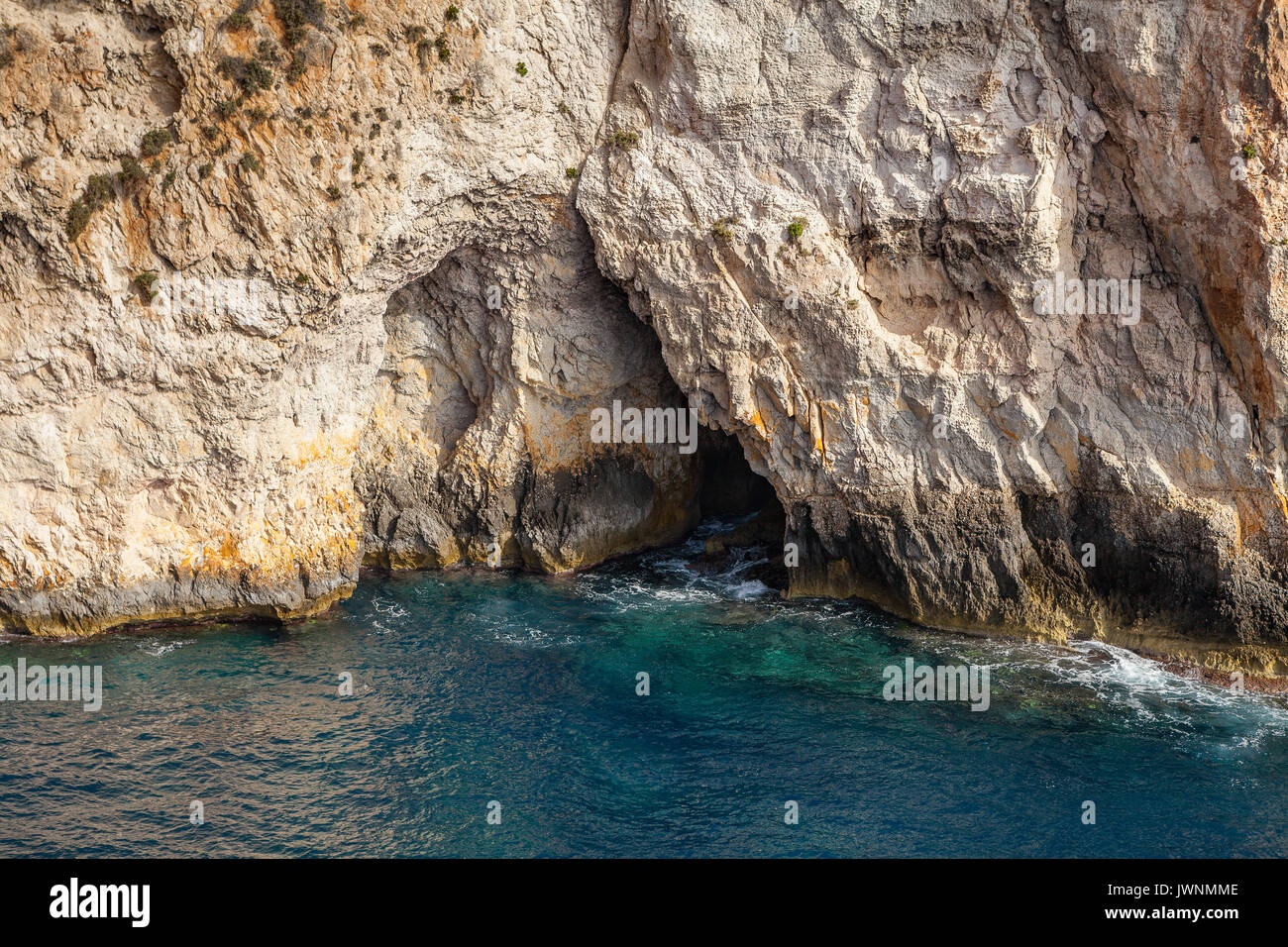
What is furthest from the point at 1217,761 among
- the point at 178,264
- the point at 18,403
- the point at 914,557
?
the point at 18,403

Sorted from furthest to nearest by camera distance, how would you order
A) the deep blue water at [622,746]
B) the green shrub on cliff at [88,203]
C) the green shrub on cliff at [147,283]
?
the green shrub on cliff at [147,283]
the green shrub on cliff at [88,203]
the deep blue water at [622,746]

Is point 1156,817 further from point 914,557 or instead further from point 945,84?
Answer: point 945,84

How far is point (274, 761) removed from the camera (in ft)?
82.8

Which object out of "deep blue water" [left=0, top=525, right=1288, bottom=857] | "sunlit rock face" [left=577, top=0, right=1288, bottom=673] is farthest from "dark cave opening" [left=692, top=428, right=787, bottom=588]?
"deep blue water" [left=0, top=525, right=1288, bottom=857]

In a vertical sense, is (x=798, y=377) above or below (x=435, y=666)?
above

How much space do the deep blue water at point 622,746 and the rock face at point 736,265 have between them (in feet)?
8.57

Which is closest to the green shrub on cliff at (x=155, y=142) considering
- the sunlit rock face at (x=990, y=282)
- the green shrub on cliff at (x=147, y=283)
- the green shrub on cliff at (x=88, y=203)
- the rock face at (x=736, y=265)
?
the rock face at (x=736, y=265)

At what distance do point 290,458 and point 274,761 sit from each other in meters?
10.4

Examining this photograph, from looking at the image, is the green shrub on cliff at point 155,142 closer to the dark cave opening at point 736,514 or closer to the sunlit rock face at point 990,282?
the sunlit rock face at point 990,282

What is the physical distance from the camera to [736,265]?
3234 cm

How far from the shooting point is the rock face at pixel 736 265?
92.7 feet
